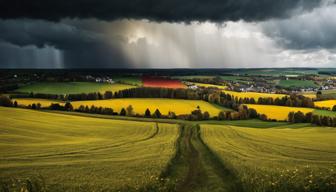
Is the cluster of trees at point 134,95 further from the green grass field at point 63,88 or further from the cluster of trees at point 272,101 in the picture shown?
the cluster of trees at point 272,101

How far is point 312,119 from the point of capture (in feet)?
375

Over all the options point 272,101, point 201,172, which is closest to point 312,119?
point 272,101

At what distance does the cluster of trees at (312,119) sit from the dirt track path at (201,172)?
65.7m

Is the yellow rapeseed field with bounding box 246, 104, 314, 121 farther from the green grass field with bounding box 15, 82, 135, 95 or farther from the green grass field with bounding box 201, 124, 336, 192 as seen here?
the green grass field with bounding box 15, 82, 135, 95

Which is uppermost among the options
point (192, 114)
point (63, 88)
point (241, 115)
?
point (63, 88)

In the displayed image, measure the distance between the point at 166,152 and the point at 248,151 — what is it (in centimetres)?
1333

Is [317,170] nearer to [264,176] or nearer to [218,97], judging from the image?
[264,176]

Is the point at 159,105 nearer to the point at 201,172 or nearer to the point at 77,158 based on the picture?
the point at 77,158

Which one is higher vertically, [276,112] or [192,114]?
[192,114]

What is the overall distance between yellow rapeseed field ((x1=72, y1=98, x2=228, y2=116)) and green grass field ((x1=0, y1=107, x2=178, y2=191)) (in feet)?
189

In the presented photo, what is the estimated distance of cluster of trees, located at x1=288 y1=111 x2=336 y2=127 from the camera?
108 metres

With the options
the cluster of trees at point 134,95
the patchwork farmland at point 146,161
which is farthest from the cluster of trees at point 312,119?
the cluster of trees at point 134,95

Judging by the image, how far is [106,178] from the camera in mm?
34188

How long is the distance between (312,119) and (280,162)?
77941 millimetres
